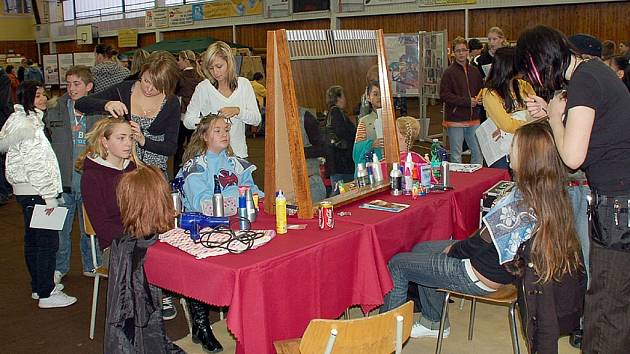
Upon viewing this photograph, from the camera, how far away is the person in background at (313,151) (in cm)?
283

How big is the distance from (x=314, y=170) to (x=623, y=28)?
463 inches

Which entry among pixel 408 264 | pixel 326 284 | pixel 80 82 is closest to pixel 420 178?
pixel 408 264

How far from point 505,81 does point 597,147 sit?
1546 millimetres

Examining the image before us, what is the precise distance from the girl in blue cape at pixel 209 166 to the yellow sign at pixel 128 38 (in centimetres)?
1992

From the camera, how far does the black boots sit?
310cm

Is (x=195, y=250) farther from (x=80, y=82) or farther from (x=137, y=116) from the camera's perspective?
(x=80, y=82)

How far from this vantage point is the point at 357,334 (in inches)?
73.7

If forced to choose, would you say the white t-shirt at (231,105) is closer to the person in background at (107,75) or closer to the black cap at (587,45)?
the person in background at (107,75)

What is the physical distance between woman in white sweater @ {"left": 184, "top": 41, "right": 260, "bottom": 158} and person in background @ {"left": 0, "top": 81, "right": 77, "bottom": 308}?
0.84m

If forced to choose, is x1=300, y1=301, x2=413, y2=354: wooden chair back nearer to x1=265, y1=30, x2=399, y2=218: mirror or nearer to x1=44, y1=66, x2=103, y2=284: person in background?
x1=265, y1=30, x2=399, y2=218: mirror

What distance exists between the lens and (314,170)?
2.91 metres

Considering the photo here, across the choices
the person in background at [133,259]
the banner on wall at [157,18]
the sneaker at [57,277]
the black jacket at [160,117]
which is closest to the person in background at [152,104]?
the black jacket at [160,117]

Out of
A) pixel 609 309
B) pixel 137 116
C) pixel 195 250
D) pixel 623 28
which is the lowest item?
pixel 609 309

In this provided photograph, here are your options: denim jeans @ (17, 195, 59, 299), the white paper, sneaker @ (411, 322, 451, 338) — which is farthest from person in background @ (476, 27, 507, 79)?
denim jeans @ (17, 195, 59, 299)
